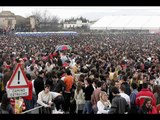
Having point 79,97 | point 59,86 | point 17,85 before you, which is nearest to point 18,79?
point 17,85

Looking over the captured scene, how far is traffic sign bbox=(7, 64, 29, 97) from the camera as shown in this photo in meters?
5.78

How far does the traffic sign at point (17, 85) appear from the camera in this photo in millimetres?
5781

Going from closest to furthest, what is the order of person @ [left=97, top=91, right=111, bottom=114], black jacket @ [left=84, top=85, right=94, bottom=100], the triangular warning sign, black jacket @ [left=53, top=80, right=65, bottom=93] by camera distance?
the triangular warning sign → person @ [left=97, top=91, right=111, bottom=114] → black jacket @ [left=84, top=85, right=94, bottom=100] → black jacket @ [left=53, top=80, right=65, bottom=93]

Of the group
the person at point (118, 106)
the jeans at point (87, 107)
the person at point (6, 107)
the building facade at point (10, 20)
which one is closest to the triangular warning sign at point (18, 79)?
the person at point (6, 107)

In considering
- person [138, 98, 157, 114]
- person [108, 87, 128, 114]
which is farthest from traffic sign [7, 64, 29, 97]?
person [138, 98, 157, 114]

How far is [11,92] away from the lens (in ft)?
18.9

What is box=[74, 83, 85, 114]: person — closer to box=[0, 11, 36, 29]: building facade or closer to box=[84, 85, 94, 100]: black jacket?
box=[84, 85, 94, 100]: black jacket

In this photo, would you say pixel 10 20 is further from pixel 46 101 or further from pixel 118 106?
pixel 118 106

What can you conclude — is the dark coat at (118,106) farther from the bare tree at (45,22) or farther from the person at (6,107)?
the bare tree at (45,22)

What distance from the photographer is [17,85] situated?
19.4ft
